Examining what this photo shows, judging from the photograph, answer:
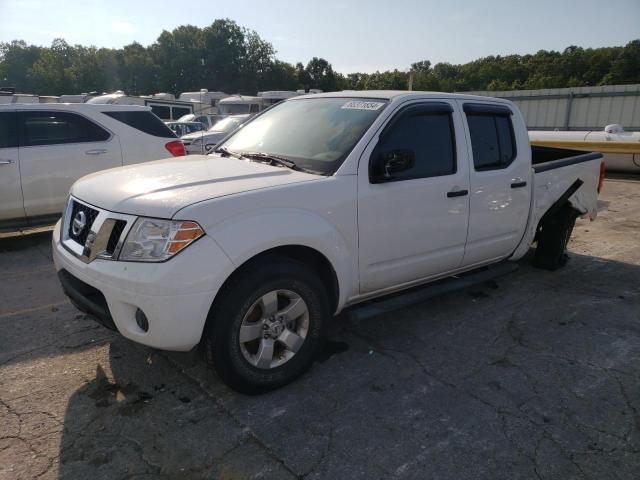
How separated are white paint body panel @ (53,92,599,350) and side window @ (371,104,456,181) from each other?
0.07 metres

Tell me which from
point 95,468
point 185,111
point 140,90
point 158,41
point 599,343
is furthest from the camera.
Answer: point 158,41

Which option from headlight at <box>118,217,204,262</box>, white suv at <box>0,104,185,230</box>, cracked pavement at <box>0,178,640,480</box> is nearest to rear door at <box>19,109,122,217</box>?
white suv at <box>0,104,185,230</box>

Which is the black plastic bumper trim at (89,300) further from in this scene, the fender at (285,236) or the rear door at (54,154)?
the rear door at (54,154)

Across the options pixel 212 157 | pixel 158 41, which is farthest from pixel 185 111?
pixel 158 41

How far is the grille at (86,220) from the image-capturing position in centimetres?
299

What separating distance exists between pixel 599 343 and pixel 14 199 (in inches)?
257

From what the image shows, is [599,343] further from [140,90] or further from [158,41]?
[158,41]

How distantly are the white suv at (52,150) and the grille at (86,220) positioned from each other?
3.54m

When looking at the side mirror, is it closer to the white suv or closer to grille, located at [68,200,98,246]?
grille, located at [68,200,98,246]

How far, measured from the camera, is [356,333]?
398cm

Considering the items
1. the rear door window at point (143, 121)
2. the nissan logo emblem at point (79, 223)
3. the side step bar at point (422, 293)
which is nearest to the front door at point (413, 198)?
the side step bar at point (422, 293)

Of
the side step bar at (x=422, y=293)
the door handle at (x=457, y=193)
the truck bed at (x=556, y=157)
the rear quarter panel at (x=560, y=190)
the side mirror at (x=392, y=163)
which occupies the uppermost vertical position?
the side mirror at (x=392, y=163)

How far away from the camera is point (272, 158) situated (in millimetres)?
3533

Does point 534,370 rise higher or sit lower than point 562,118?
lower
